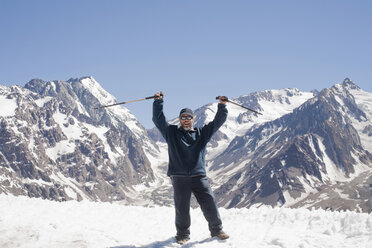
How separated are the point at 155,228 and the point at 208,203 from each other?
2.51 m

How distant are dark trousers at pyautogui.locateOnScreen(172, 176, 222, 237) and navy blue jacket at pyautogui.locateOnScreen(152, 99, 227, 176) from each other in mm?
258

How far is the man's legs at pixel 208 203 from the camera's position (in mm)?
10938

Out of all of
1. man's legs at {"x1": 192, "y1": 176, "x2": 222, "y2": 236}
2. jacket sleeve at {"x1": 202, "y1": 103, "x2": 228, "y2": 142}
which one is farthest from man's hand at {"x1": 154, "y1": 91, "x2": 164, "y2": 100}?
man's legs at {"x1": 192, "y1": 176, "x2": 222, "y2": 236}

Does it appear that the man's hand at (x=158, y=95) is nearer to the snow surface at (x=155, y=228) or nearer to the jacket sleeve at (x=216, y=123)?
the jacket sleeve at (x=216, y=123)

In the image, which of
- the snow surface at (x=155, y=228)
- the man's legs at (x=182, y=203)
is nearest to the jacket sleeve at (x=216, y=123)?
the man's legs at (x=182, y=203)

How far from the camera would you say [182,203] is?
36.5 feet

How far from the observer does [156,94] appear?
11.7 meters

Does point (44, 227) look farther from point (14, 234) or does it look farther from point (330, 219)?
point (330, 219)

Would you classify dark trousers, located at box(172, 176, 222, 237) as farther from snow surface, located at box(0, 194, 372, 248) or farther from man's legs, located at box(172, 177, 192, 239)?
snow surface, located at box(0, 194, 372, 248)

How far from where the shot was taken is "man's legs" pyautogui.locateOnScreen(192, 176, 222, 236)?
10.9m

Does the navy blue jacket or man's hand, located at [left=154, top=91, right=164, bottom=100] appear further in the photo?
man's hand, located at [left=154, top=91, right=164, bottom=100]

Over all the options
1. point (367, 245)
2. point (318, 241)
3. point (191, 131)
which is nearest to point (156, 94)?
point (191, 131)

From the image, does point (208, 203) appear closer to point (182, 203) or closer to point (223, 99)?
point (182, 203)

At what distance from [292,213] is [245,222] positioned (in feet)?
5.59
